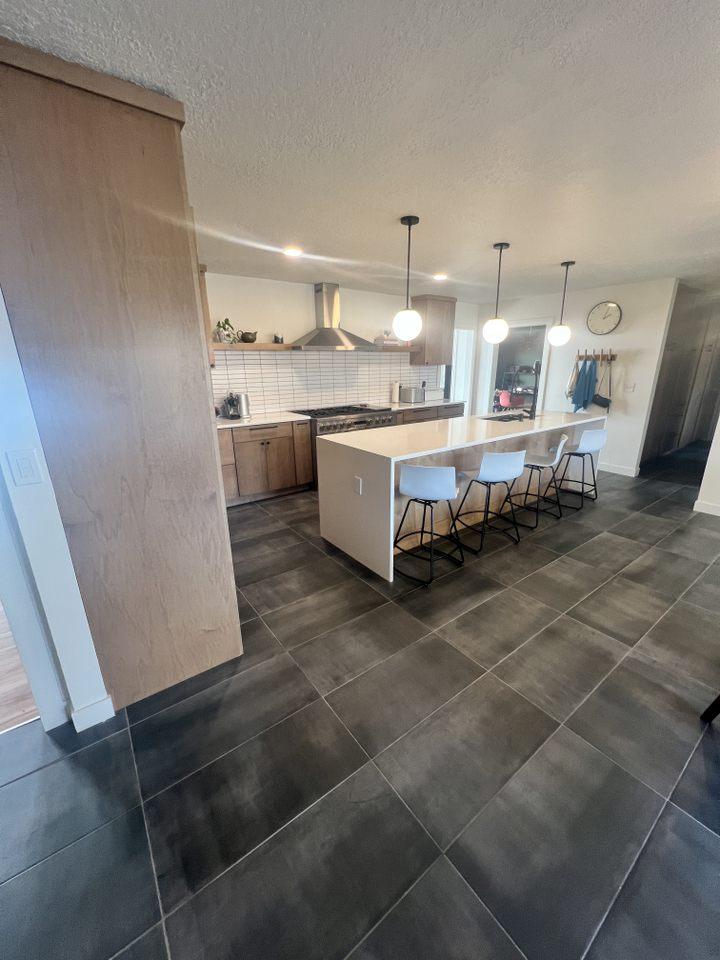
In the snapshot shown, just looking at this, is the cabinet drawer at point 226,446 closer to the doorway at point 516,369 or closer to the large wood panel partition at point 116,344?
the large wood panel partition at point 116,344

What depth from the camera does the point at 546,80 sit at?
4.29 feet

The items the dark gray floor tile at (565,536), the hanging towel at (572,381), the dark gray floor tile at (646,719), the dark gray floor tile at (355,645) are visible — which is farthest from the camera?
the hanging towel at (572,381)

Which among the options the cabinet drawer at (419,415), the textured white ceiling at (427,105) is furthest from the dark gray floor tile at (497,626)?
the cabinet drawer at (419,415)

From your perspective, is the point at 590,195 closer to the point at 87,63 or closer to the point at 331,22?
the point at 331,22

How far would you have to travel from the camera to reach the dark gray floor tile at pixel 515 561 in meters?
2.73

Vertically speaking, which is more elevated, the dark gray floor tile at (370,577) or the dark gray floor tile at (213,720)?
the dark gray floor tile at (370,577)

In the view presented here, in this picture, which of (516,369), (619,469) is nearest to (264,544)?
(619,469)

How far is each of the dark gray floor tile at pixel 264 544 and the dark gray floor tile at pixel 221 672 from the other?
2.74 ft

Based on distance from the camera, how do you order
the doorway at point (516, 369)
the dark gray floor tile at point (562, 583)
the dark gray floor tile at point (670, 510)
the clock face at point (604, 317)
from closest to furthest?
the dark gray floor tile at point (562, 583)
the dark gray floor tile at point (670, 510)
the clock face at point (604, 317)
the doorway at point (516, 369)

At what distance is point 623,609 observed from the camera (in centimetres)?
235

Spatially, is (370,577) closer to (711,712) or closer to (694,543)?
(711,712)

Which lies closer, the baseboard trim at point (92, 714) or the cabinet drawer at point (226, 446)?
the baseboard trim at point (92, 714)

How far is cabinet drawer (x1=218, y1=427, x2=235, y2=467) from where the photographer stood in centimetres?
376

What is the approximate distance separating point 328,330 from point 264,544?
2795 millimetres
